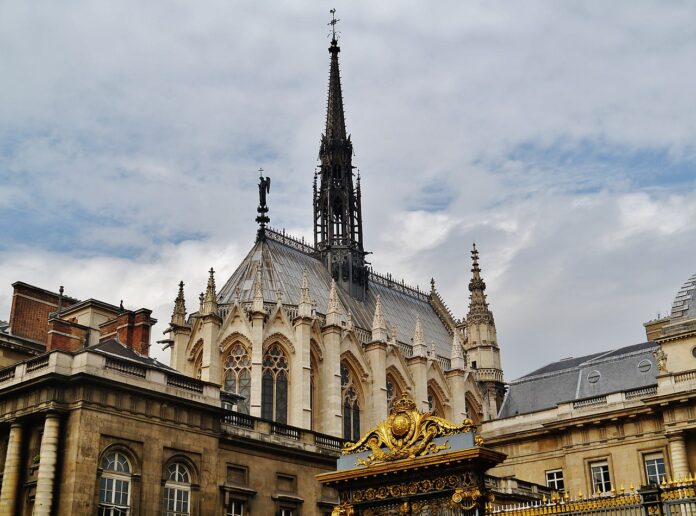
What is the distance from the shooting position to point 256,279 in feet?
158

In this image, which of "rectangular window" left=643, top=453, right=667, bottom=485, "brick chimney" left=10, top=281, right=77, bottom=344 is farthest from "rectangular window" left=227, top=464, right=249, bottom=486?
"rectangular window" left=643, top=453, right=667, bottom=485

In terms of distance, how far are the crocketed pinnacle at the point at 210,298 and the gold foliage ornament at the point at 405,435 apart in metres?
28.5

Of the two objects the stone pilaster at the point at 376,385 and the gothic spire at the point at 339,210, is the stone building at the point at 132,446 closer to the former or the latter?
the stone pilaster at the point at 376,385

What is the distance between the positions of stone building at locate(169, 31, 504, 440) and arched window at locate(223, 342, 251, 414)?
0.18 ft

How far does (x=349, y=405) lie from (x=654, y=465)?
19.5 m

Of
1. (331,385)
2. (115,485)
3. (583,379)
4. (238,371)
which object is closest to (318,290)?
(331,385)

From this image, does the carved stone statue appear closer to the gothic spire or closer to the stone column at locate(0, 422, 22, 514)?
the gothic spire

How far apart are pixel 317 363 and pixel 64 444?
23103 millimetres

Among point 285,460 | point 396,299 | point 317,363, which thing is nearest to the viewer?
point 285,460

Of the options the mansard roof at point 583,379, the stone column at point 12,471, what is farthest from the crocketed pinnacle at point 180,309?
the stone column at point 12,471

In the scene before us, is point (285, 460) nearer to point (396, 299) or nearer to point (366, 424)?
point (366, 424)

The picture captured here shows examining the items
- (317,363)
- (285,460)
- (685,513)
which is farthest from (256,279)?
(685,513)

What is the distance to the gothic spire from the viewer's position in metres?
57.8

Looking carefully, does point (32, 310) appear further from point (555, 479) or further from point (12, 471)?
point (555, 479)
